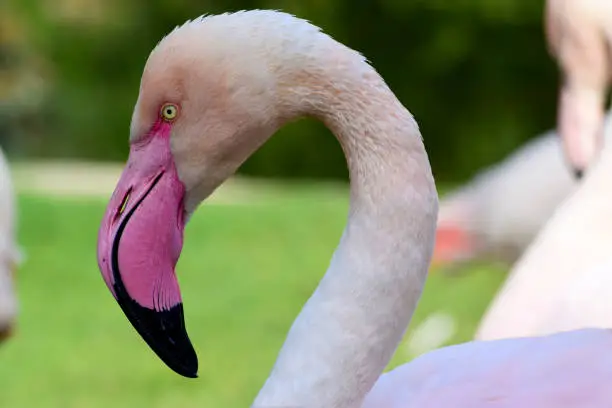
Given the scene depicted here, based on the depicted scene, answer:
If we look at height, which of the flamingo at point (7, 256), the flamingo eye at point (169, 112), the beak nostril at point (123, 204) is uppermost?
the flamingo eye at point (169, 112)

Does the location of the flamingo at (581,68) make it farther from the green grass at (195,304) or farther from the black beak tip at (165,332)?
the black beak tip at (165,332)

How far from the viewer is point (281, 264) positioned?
466 centimetres

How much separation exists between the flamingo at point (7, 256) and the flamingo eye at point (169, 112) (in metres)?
1.22

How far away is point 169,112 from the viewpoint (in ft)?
4.89

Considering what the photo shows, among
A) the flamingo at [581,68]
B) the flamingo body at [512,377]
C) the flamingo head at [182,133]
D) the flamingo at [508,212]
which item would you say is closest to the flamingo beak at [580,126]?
the flamingo at [581,68]

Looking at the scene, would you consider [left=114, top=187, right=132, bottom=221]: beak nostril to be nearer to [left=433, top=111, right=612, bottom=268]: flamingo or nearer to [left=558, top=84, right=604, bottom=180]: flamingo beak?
[left=558, top=84, right=604, bottom=180]: flamingo beak

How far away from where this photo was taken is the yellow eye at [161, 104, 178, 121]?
1.49m

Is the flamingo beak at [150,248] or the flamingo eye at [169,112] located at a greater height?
the flamingo eye at [169,112]

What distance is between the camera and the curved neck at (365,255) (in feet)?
4.89

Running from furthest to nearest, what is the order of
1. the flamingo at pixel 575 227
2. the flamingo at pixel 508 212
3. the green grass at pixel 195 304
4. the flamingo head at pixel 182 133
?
the flamingo at pixel 508 212, the green grass at pixel 195 304, the flamingo at pixel 575 227, the flamingo head at pixel 182 133

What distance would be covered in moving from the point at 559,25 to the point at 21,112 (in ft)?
32.6

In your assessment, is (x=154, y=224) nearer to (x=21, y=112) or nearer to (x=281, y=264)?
(x=281, y=264)

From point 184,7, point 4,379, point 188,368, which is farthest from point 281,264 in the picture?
point 184,7

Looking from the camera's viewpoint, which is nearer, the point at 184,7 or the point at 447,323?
the point at 447,323
